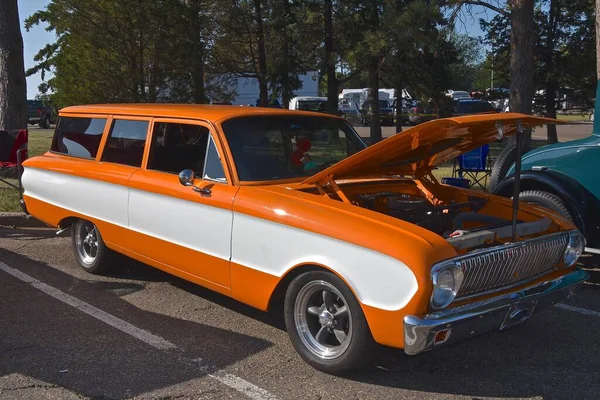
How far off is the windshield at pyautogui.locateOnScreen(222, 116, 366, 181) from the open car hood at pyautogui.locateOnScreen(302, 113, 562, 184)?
367mm

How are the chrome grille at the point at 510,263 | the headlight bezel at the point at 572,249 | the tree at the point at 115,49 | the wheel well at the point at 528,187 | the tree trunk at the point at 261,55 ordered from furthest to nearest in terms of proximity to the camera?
the tree trunk at the point at 261,55
the tree at the point at 115,49
the wheel well at the point at 528,187
the headlight bezel at the point at 572,249
the chrome grille at the point at 510,263

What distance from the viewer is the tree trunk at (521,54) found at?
10.4 metres

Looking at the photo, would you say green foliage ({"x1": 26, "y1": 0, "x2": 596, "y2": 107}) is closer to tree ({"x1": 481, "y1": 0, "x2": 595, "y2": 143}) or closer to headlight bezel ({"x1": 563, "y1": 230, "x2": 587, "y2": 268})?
tree ({"x1": 481, "y1": 0, "x2": 595, "y2": 143})

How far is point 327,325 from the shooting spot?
155 inches

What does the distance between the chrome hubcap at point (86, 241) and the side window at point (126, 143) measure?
0.81m

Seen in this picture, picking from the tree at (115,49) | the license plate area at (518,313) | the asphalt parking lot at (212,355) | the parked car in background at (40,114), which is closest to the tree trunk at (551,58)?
the tree at (115,49)

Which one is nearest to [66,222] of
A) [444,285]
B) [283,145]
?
[283,145]

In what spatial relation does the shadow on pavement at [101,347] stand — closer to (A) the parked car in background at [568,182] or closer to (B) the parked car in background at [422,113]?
(A) the parked car in background at [568,182]

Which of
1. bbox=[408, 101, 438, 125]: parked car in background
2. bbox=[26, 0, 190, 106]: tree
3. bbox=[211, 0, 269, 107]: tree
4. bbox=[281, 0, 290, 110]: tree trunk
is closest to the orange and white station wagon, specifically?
bbox=[26, 0, 190, 106]: tree

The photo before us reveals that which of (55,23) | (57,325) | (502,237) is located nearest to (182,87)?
(55,23)

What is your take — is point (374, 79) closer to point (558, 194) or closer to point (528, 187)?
point (528, 187)

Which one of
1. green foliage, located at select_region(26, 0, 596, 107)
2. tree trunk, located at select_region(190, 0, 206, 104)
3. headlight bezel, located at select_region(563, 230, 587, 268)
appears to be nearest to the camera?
headlight bezel, located at select_region(563, 230, 587, 268)

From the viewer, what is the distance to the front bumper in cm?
337

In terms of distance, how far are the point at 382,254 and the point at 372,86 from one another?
15579 mm
